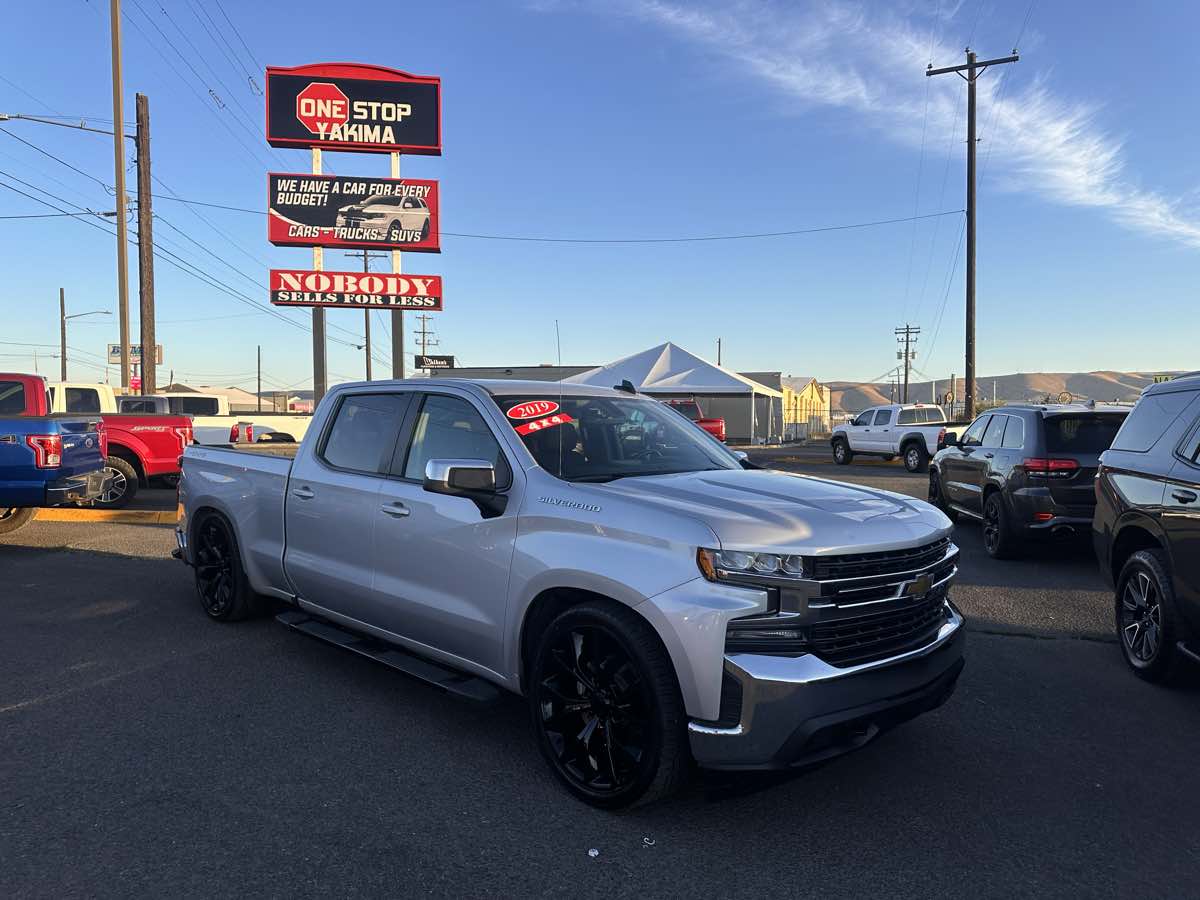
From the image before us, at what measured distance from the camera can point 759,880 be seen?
2797mm

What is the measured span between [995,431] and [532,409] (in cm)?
691

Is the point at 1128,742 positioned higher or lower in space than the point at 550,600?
lower

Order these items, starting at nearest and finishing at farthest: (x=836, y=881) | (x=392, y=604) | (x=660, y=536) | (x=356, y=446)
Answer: (x=836, y=881) → (x=660, y=536) → (x=392, y=604) → (x=356, y=446)

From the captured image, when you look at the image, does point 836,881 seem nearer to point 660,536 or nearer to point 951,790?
point 951,790

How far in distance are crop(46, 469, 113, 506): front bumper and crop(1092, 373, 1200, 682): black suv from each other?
957 centimetres

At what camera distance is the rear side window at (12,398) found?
31.5 feet

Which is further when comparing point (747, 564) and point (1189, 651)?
point (1189, 651)

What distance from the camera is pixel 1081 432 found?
7977mm

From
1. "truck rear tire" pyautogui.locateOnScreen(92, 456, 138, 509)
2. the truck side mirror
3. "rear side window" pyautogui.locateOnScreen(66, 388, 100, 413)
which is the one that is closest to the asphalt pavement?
the truck side mirror

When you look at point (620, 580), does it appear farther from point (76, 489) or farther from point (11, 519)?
point (11, 519)

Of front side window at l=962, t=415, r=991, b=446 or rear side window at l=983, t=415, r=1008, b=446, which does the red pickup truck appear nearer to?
Answer: front side window at l=962, t=415, r=991, b=446

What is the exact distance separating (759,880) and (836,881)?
262 millimetres

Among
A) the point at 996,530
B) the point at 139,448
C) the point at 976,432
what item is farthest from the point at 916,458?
the point at 139,448

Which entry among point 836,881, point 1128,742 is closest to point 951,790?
point 836,881
